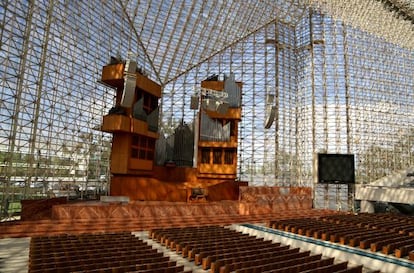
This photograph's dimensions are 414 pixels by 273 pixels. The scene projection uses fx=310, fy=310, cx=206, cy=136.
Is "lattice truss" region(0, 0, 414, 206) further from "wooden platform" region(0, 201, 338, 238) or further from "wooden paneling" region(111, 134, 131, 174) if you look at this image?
"wooden platform" region(0, 201, 338, 238)

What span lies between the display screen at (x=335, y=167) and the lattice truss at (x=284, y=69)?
23.5 feet

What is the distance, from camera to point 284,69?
28953 mm

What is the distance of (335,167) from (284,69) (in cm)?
1244

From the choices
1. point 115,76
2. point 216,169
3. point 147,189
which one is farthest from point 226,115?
point 115,76

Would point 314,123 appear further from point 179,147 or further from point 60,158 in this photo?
point 60,158

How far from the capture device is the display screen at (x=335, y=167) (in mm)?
19453

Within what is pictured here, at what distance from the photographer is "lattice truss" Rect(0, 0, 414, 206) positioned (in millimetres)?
23016

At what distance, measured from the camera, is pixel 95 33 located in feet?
69.9

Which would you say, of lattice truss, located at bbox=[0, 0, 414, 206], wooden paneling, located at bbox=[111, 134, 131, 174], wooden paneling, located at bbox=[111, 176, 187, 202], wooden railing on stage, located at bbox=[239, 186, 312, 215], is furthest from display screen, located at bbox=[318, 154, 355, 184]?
wooden paneling, located at bbox=[111, 134, 131, 174]

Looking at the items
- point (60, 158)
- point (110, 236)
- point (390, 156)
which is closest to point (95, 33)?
point (60, 158)

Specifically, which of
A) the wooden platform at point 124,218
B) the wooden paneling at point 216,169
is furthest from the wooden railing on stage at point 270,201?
the wooden paneling at point 216,169

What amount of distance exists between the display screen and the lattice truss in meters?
7.16

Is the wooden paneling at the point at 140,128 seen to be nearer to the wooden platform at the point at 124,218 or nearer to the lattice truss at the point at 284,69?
the wooden platform at the point at 124,218

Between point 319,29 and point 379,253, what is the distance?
1013 inches
